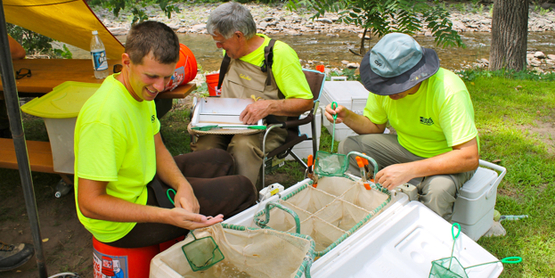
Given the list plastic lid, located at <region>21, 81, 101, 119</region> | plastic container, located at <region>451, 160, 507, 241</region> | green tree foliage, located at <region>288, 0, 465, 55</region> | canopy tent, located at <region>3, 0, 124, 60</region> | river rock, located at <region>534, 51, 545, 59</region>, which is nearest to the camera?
plastic container, located at <region>451, 160, 507, 241</region>

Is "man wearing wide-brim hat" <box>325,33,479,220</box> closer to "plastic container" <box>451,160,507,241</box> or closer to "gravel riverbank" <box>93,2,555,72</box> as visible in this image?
"plastic container" <box>451,160,507,241</box>

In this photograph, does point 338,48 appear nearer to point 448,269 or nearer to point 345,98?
point 345,98

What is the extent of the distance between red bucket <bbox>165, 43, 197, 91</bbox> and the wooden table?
0.05 meters

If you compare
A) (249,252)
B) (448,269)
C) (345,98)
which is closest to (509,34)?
(345,98)

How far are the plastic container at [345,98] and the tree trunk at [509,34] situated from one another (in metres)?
3.70

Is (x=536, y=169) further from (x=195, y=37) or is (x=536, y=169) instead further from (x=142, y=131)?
(x=195, y=37)

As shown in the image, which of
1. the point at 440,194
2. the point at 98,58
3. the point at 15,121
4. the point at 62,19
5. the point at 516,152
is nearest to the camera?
the point at 15,121

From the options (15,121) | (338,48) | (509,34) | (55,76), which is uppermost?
(15,121)

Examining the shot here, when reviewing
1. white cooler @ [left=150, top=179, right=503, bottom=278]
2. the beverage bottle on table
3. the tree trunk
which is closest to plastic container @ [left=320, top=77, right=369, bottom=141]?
white cooler @ [left=150, top=179, right=503, bottom=278]

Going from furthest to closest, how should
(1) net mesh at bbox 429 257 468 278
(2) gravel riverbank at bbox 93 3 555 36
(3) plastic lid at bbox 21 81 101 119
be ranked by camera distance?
(2) gravel riverbank at bbox 93 3 555 36 → (3) plastic lid at bbox 21 81 101 119 → (1) net mesh at bbox 429 257 468 278

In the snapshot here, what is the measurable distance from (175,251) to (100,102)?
688mm

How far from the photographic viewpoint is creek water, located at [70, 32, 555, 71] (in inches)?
348

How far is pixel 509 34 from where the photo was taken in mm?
6352

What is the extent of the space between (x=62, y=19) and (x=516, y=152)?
454 cm
